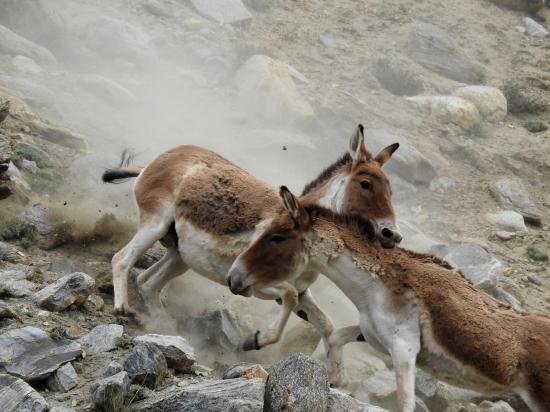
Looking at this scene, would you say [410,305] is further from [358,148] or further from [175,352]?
[358,148]

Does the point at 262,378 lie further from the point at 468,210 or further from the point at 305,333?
the point at 468,210

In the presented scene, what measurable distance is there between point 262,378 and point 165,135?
10.1 m

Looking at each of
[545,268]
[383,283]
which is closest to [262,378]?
[383,283]

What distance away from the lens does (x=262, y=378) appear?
17.5 ft

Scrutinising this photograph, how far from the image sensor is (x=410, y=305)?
6.37 metres

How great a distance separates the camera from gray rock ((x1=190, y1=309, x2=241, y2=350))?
8.05 meters

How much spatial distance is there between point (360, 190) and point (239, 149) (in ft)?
24.2

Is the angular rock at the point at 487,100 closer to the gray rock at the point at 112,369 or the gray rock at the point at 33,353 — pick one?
the gray rock at the point at 33,353

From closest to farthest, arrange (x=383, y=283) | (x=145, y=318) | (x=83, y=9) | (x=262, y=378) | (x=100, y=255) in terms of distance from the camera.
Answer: (x=262, y=378), (x=383, y=283), (x=145, y=318), (x=100, y=255), (x=83, y=9)

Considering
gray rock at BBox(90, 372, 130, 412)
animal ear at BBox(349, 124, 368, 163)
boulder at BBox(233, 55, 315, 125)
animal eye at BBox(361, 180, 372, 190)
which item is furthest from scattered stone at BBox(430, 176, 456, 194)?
gray rock at BBox(90, 372, 130, 412)

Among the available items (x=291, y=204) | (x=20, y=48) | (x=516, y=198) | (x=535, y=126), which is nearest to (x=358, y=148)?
(x=291, y=204)

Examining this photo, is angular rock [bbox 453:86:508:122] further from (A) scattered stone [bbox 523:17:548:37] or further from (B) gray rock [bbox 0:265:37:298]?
(B) gray rock [bbox 0:265:37:298]

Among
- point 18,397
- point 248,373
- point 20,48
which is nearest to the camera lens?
point 18,397

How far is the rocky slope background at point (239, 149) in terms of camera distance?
555 centimetres
